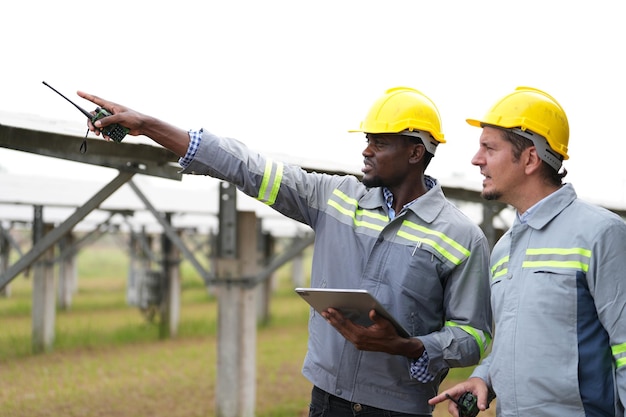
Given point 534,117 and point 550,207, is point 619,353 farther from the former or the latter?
point 534,117

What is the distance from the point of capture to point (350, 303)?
7.20 feet

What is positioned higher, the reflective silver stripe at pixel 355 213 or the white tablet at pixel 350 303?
the reflective silver stripe at pixel 355 213

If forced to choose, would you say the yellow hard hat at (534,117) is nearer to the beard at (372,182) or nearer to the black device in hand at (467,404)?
the beard at (372,182)

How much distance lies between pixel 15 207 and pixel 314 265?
11.0 m

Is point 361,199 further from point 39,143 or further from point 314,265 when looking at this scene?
point 39,143

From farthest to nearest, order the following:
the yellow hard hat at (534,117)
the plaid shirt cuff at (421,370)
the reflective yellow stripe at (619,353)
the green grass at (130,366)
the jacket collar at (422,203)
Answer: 1. the green grass at (130,366)
2. the jacket collar at (422,203)
3. the plaid shirt cuff at (421,370)
4. the yellow hard hat at (534,117)
5. the reflective yellow stripe at (619,353)

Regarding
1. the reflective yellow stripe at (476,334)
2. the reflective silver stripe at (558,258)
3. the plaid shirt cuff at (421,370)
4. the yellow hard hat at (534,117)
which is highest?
the yellow hard hat at (534,117)

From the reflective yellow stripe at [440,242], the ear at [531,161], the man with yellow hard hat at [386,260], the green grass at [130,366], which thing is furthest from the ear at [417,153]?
the green grass at [130,366]

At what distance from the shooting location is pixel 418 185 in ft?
8.63

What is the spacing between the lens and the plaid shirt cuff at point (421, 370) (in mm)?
2365

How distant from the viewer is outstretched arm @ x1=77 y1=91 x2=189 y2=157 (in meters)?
2.17

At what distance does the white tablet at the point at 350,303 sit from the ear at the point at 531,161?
1.77ft

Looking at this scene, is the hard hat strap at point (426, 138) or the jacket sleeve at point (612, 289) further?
the hard hat strap at point (426, 138)

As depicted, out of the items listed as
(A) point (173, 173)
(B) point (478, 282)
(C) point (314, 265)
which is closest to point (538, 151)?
(B) point (478, 282)
